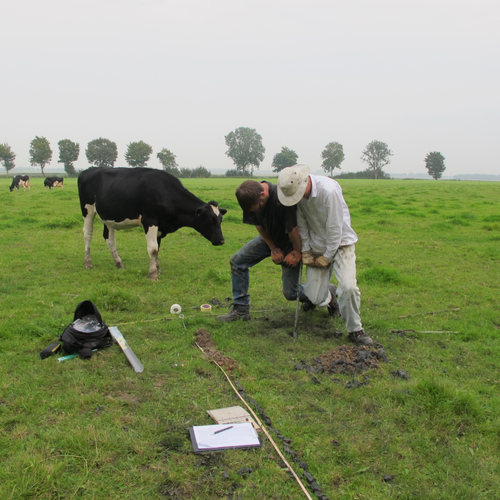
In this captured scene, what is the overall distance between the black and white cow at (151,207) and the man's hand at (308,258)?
348cm

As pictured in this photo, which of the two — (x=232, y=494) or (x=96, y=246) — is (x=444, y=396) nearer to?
(x=232, y=494)

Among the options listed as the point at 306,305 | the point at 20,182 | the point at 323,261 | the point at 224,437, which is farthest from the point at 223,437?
the point at 20,182

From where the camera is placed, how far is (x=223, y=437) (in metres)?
3.30

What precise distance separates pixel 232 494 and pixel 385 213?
1693 centimetres

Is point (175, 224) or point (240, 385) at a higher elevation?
point (175, 224)

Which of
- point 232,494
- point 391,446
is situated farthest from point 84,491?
point 391,446

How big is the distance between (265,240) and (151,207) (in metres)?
3.72

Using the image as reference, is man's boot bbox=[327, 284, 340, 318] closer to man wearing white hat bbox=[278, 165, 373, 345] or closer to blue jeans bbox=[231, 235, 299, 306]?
blue jeans bbox=[231, 235, 299, 306]

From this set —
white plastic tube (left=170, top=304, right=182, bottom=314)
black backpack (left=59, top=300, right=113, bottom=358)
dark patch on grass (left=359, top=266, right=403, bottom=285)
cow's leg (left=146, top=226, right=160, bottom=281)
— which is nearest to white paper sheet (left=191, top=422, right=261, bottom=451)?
black backpack (left=59, top=300, right=113, bottom=358)

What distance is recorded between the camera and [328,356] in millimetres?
4805

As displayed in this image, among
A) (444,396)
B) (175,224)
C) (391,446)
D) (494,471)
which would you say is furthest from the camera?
(175,224)

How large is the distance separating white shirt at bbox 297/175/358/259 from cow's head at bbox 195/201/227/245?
3.49 meters

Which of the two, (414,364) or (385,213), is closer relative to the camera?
(414,364)

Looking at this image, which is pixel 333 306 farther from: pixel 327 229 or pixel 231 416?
pixel 231 416
